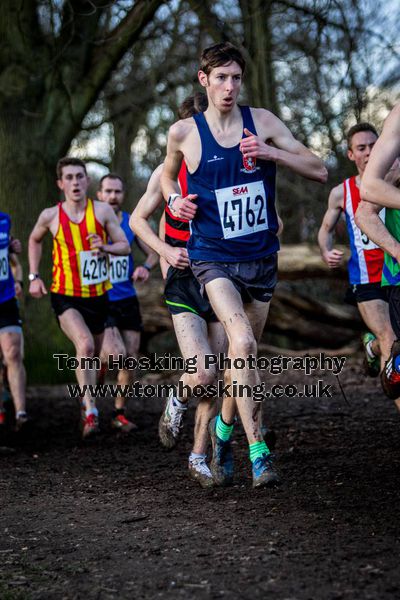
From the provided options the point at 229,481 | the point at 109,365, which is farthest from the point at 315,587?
the point at 109,365

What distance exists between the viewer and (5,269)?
8.37 meters

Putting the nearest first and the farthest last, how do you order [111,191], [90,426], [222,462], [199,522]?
[199,522], [222,462], [90,426], [111,191]

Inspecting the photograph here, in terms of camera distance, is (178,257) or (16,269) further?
(16,269)

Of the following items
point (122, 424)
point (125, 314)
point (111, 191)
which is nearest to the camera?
point (122, 424)

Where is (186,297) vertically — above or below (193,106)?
below

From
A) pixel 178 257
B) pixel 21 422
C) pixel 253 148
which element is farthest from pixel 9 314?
pixel 253 148

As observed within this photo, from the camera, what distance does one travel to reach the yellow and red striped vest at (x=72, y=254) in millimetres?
8156

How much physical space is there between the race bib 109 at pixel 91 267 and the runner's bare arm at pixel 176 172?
9.31 ft

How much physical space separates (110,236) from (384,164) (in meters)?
4.27

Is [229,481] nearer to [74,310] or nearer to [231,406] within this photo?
[231,406]

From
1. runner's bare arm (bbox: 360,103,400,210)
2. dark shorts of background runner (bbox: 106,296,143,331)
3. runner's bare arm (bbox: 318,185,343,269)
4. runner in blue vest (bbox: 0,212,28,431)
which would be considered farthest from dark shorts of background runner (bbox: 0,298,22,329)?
runner's bare arm (bbox: 360,103,400,210)

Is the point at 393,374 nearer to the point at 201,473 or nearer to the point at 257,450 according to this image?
the point at 257,450

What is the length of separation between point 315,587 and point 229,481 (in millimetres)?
2034

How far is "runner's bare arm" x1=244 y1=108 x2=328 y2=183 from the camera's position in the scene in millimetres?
4910
